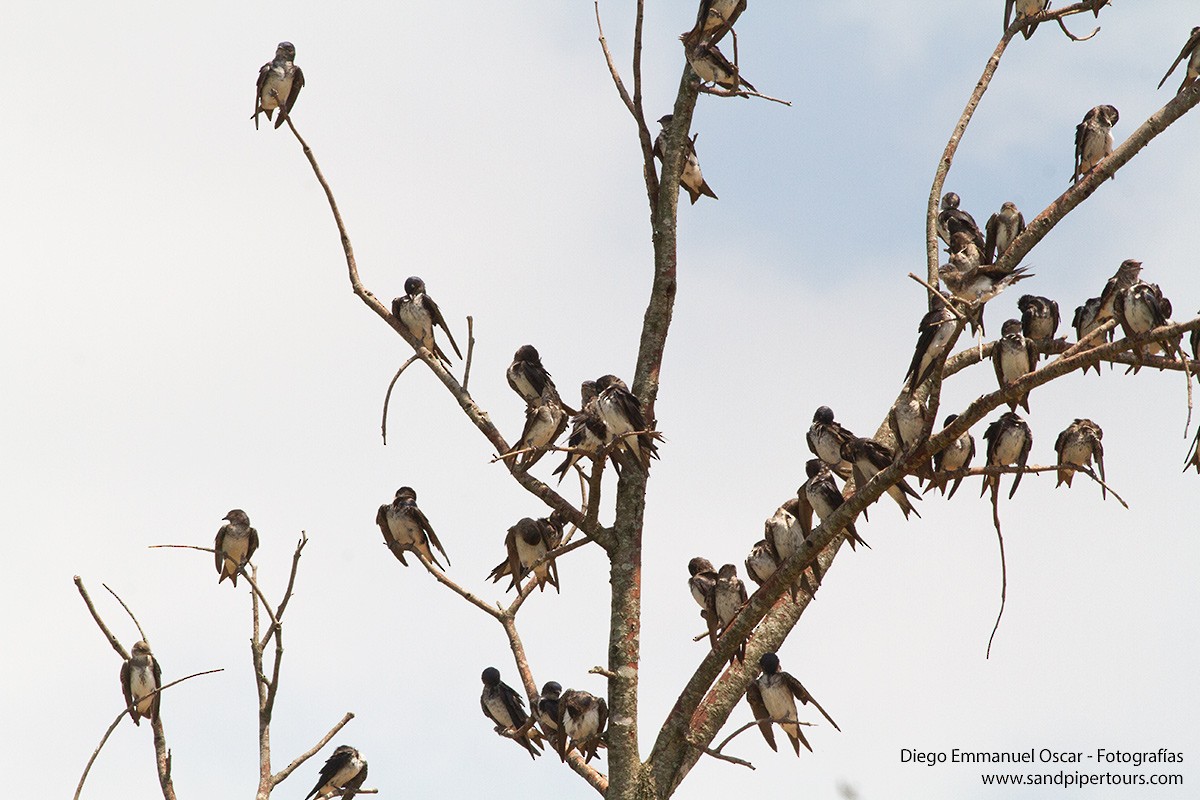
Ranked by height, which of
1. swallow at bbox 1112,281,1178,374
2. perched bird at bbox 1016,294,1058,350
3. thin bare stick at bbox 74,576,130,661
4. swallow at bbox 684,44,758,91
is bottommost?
thin bare stick at bbox 74,576,130,661

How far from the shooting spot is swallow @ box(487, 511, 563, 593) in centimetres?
959

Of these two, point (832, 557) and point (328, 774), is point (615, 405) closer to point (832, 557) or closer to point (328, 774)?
point (832, 557)

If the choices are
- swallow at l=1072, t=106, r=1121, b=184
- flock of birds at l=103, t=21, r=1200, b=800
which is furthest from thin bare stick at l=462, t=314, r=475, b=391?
swallow at l=1072, t=106, r=1121, b=184

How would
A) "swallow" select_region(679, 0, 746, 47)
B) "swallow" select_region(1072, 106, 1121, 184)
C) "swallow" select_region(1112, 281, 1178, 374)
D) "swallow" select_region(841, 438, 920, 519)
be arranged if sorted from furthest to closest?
1. "swallow" select_region(1072, 106, 1121, 184)
2. "swallow" select_region(679, 0, 746, 47)
3. "swallow" select_region(1112, 281, 1178, 374)
4. "swallow" select_region(841, 438, 920, 519)

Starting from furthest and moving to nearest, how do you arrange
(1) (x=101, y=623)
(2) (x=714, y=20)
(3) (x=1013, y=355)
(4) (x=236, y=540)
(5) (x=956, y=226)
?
(5) (x=956, y=226) → (4) (x=236, y=540) → (2) (x=714, y=20) → (3) (x=1013, y=355) → (1) (x=101, y=623)

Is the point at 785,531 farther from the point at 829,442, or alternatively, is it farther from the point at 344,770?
the point at 344,770

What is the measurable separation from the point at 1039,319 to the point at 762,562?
2584 millimetres

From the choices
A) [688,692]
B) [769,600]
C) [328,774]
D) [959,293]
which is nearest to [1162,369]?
[959,293]

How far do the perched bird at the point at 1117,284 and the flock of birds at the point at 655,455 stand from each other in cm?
2

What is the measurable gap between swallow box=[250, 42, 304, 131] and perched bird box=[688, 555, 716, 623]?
4320 millimetres

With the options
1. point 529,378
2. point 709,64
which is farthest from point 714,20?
point 529,378

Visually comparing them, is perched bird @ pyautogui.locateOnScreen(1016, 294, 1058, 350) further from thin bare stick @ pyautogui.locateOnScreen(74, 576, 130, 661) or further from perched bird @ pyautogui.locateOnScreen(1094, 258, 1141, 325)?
thin bare stick @ pyautogui.locateOnScreen(74, 576, 130, 661)

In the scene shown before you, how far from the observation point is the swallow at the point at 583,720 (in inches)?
368

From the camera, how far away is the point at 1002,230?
1139cm
